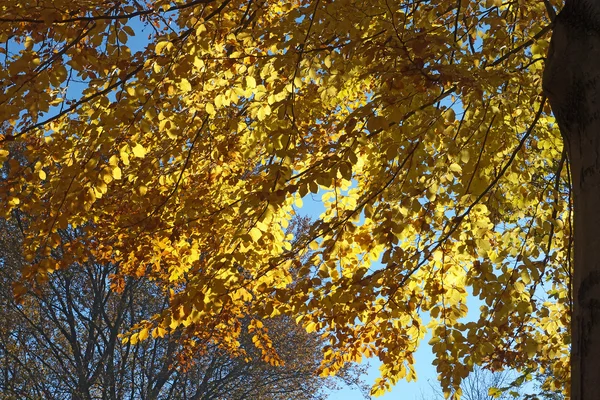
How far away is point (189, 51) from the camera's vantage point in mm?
4371

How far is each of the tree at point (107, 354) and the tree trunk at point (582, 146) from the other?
1120 cm

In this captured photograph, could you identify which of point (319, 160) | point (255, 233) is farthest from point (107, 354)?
point (255, 233)

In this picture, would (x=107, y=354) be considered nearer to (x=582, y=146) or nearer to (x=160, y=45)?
(x=160, y=45)

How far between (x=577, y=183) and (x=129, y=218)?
447 centimetres

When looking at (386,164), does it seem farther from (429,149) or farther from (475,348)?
(475,348)

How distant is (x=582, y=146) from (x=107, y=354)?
12994mm

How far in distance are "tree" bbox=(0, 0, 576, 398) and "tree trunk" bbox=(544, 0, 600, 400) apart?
4 centimetres

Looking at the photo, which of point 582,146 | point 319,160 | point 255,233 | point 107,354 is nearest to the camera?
point 582,146

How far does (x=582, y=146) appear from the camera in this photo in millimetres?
2988

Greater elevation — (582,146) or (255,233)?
(255,233)

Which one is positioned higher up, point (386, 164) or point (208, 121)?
point (208, 121)

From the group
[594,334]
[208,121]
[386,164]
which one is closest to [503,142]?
[386,164]

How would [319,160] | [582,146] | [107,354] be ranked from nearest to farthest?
[582,146] < [319,160] < [107,354]

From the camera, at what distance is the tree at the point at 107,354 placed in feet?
46.7
